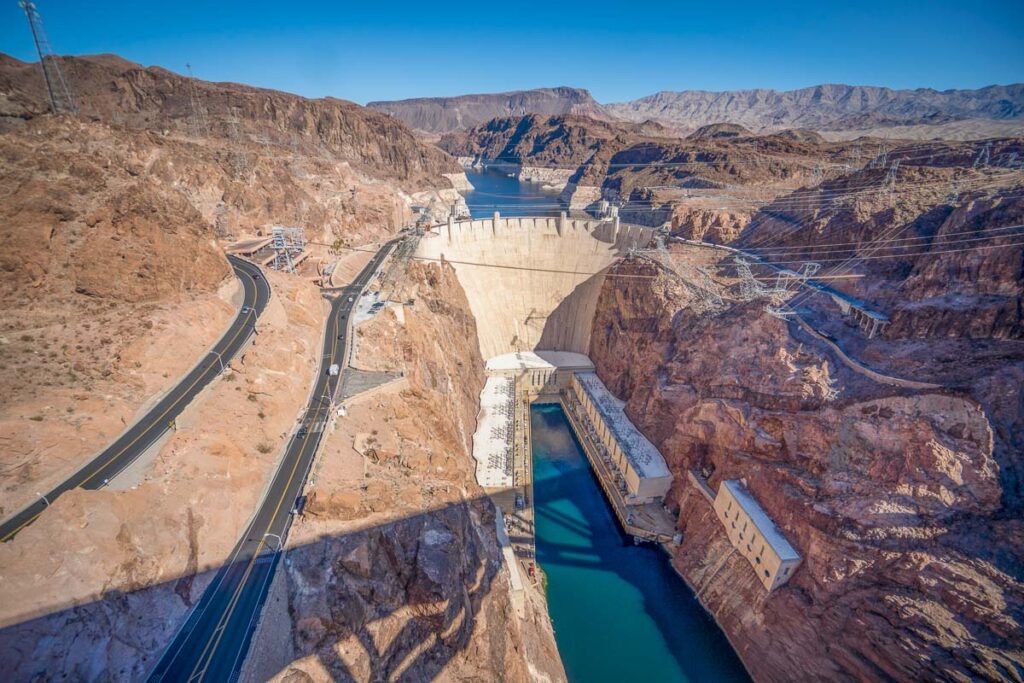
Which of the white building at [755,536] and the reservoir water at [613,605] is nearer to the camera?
the white building at [755,536]

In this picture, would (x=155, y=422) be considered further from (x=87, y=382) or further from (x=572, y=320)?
(x=572, y=320)

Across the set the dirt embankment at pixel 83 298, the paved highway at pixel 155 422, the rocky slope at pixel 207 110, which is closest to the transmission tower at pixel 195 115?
the rocky slope at pixel 207 110

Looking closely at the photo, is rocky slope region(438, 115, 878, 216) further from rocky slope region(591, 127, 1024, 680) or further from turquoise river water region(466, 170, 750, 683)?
turquoise river water region(466, 170, 750, 683)

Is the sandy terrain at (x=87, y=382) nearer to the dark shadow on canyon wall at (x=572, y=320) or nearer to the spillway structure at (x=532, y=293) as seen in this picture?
the spillway structure at (x=532, y=293)

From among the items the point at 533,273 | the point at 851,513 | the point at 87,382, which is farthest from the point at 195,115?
the point at 851,513

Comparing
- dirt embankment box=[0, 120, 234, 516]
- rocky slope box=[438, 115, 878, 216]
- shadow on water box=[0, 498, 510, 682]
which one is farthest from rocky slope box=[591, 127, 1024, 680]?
dirt embankment box=[0, 120, 234, 516]

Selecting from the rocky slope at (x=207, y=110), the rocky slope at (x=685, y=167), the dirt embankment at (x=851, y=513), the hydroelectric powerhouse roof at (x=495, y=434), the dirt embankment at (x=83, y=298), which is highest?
the rocky slope at (x=207, y=110)

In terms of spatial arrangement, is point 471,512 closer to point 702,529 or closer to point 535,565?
point 535,565

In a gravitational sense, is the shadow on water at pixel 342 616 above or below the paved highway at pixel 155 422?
below

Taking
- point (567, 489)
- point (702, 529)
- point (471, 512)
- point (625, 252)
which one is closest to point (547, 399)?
point (567, 489)
